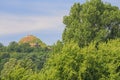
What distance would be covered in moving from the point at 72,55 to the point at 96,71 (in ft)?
7.25

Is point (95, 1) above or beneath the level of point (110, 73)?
above

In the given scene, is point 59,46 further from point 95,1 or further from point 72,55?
point 72,55

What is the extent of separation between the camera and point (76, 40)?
6019 centimetres

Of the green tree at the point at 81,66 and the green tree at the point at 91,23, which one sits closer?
the green tree at the point at 81,66

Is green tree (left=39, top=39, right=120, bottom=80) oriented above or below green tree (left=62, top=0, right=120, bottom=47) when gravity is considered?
below

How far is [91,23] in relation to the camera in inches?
2422

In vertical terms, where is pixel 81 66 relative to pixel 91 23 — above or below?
below

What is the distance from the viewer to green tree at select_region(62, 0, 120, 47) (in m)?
60.2

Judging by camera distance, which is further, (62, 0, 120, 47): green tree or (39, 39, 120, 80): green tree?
(62, 0, 120, 47): green tree

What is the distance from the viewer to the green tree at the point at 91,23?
198 feet

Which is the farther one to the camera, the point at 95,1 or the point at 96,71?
the point at 95,1

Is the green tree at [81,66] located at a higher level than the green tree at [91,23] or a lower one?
lower

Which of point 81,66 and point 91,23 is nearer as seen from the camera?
point 81,66

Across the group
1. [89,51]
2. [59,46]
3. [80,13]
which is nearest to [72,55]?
[89,51]
